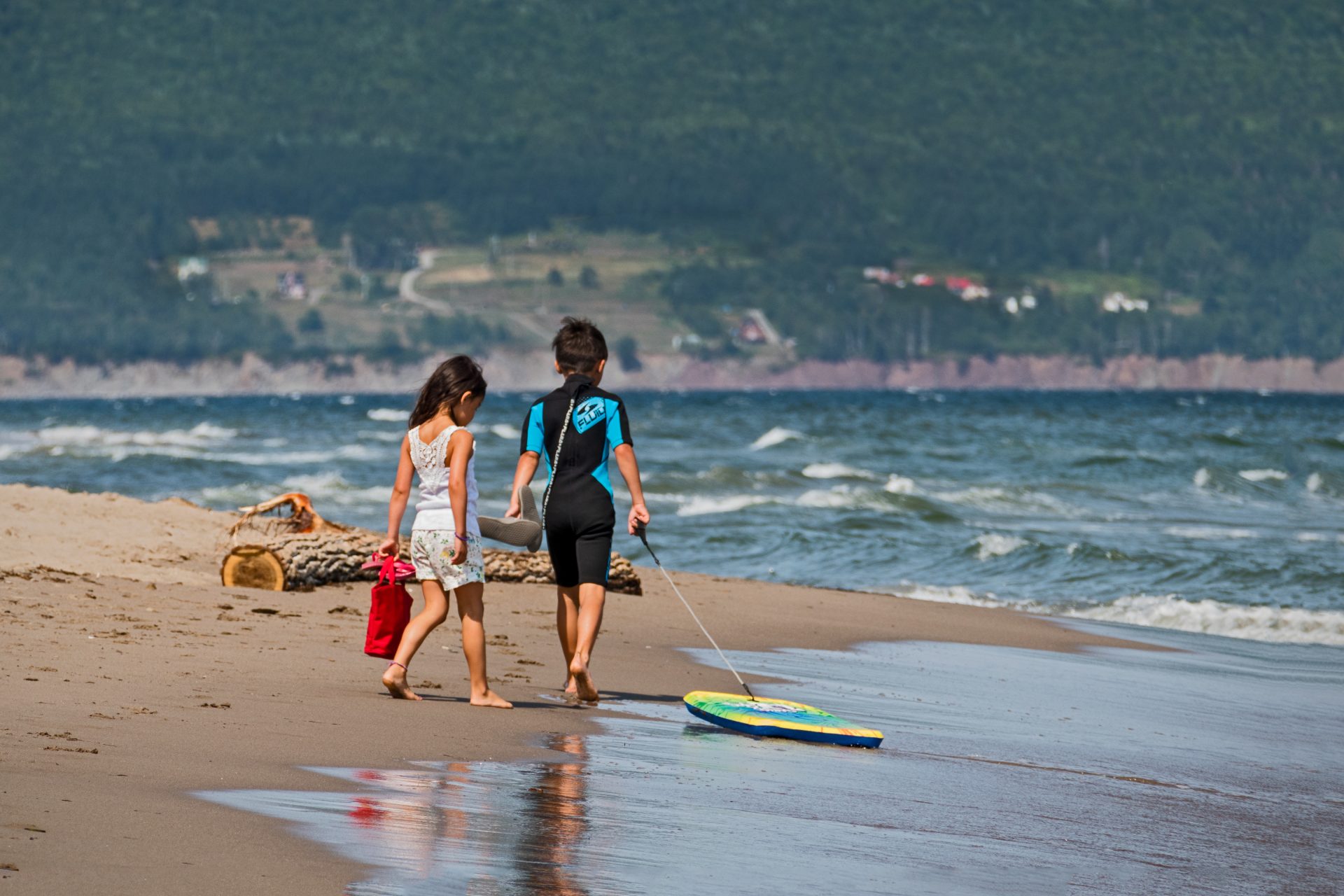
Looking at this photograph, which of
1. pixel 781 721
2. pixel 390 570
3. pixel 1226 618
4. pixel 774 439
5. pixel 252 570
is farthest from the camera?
pixel 774 439

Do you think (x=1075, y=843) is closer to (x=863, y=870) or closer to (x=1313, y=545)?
(x=863, y=870)

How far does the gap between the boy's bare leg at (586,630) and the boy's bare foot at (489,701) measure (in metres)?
0.39

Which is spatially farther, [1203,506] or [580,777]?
[1203,506]

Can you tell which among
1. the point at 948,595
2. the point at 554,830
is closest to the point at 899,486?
the point at 948,595

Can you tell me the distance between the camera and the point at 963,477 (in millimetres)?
35531

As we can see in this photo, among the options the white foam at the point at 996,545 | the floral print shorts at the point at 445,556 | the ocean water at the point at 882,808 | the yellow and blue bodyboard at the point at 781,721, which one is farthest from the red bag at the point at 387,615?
the white foam at the point at 996,545

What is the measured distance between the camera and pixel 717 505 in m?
26.7

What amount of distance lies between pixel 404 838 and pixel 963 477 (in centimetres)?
3144

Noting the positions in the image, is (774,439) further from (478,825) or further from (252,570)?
(478,825)

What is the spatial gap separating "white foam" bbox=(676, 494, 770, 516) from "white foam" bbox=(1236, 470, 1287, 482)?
12.7 m

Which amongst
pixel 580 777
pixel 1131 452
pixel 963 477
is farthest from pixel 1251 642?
pixel 1131 452

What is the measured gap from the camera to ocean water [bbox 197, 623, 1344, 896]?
4.83 meters

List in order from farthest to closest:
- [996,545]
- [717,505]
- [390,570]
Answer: [717,505]
[996,545]
[390,570]

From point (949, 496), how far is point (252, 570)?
62.7ft
